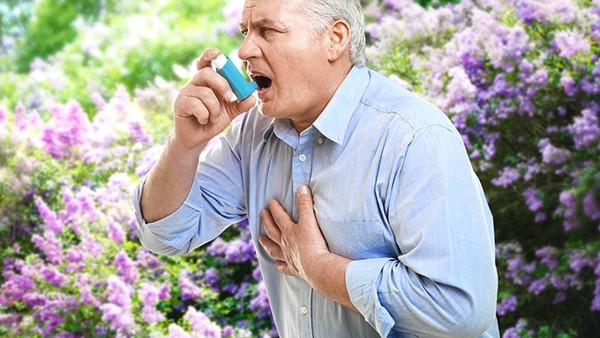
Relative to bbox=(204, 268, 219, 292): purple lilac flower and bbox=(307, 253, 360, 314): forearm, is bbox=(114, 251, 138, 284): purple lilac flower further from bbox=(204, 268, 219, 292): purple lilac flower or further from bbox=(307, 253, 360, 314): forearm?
bbox=(307, 253, 360, 314): forearm

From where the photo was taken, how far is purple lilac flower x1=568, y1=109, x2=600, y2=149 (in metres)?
3.23

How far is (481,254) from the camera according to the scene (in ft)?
4.94

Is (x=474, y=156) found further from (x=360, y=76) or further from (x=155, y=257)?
(x=360, y=76)

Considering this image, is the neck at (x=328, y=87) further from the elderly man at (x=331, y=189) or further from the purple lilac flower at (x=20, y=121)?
the purple lilac flower at (x=20, y=121)

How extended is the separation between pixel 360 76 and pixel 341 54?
6cm

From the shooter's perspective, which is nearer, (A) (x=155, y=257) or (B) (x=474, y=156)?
(B) (x=474, y=156)

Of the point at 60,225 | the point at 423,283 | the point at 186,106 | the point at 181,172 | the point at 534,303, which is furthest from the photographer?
the point at 60,225

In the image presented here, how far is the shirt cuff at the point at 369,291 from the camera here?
1494mm

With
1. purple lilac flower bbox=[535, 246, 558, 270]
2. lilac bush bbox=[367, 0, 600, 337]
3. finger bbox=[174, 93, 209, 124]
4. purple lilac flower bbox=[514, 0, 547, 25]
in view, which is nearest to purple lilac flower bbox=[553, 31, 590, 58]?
lilac bush bbox=[367, 0, 600, 337]

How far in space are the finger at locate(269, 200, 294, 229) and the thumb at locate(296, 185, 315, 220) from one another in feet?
0.14

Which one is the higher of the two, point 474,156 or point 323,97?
point 323,97

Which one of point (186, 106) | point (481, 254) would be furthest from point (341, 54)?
point (481, 254)

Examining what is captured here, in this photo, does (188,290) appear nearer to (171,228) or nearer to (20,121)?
(20,121)

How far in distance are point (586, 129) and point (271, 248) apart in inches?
72.1
